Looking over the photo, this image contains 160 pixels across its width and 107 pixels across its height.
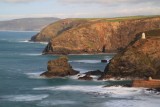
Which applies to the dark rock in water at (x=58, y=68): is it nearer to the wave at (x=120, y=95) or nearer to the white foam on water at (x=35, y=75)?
the white foam on water at (x=35, y=75)

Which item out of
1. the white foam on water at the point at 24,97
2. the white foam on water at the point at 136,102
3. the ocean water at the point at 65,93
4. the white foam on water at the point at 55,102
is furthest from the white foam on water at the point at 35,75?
the white foam on water at the point at 136,102

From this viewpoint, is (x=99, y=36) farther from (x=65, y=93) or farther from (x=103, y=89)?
(x=65, y=93)

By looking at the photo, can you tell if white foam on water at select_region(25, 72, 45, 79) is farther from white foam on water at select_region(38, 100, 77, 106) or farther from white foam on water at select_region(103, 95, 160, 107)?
white foam on water at select_region(103, 95, 160, 107)

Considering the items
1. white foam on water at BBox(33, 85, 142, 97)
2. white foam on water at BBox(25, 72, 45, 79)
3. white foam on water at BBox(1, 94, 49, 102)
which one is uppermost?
white foam on water at BBox(1, 94, 49, 102)

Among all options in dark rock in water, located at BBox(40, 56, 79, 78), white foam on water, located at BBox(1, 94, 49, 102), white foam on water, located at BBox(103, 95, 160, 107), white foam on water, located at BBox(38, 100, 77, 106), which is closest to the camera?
white foam on water, located at BBox(103, 95, 160, 107)

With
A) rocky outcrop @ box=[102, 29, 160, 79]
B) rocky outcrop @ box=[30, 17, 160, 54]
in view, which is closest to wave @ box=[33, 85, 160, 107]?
rocky outcrop @ box=[102, 29, 160, 79]

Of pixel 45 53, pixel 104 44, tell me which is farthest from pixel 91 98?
pixel 104 44

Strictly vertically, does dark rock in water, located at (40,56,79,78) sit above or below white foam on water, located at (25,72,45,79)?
above
